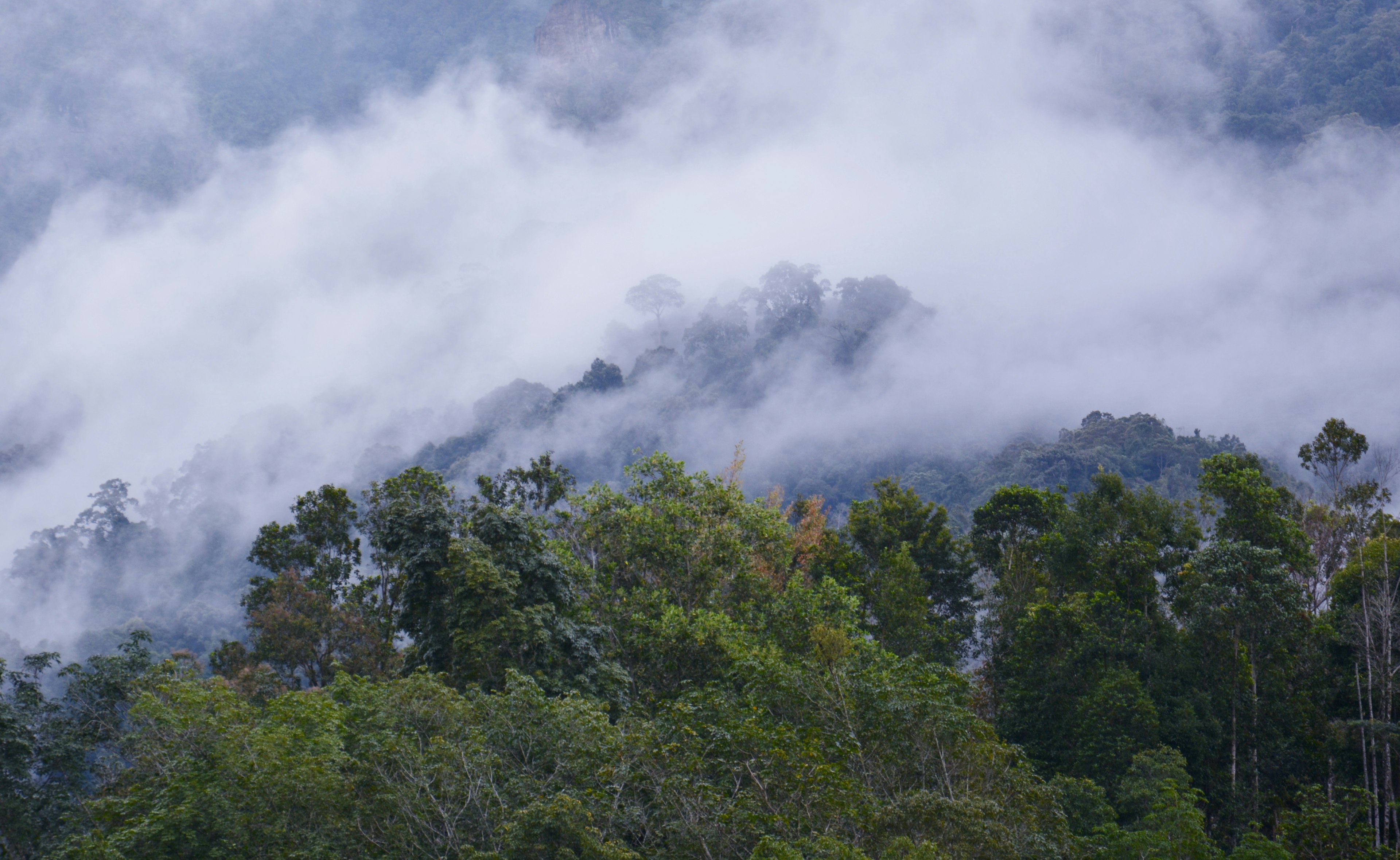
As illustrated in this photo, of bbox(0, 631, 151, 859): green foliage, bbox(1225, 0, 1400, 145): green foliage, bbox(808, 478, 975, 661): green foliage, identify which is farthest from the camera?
bbox(1225, 0, 1400, 145): green foliage

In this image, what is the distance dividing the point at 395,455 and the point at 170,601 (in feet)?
94.4

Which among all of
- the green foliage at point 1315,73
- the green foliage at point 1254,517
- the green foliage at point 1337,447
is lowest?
the green foliage at point 1254,517

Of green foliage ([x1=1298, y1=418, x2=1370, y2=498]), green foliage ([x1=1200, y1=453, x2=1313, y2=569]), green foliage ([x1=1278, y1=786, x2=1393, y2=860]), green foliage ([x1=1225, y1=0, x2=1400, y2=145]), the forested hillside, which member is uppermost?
green foliage ([x1=1225, y1=0, x2=1400, y2=145])

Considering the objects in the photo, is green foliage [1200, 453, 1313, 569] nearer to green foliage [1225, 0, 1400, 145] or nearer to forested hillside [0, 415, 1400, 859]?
forested hillside [0, 415, 1400, 859]

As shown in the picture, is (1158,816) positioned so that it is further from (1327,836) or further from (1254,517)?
(1254,517)

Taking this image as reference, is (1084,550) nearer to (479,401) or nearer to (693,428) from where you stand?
(693,428)

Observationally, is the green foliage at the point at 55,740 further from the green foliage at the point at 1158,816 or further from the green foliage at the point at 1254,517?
the green foliage at the point at 1254,517

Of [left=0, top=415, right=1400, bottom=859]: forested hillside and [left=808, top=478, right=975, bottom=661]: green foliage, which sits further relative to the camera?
[left=808, top=478, right=975, bottom=661]: green foliage

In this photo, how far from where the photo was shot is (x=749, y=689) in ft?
53.9

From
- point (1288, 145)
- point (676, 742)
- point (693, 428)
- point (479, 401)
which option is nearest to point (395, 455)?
point (479, 401)

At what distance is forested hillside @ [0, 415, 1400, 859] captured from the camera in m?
11.9

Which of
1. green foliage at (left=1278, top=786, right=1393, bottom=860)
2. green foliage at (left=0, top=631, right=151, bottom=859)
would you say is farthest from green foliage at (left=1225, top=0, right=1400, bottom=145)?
green foliage at (left=0, top=631, right=151, bottom=859)

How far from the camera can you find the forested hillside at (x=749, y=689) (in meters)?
11.9

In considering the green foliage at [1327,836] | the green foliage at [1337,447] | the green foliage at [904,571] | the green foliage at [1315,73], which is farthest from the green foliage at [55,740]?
the green foliage at [1315,73]
